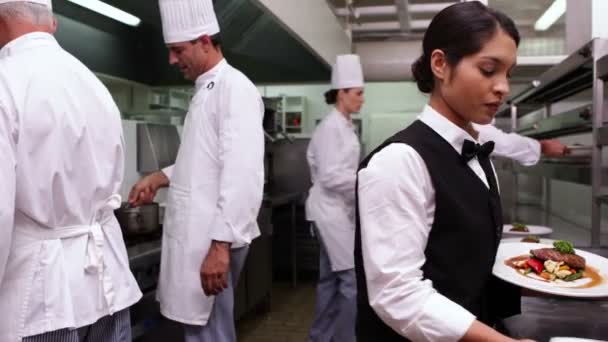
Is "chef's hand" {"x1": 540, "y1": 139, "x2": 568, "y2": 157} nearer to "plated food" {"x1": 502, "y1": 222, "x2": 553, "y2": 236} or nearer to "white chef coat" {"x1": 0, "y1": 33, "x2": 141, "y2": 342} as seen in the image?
"plated food" {"x1": 502, "y1": 222, "x2": 553, "y2": 236}

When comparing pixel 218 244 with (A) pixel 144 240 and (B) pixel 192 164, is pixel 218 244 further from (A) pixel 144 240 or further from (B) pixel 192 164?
(A) pixel 144 240

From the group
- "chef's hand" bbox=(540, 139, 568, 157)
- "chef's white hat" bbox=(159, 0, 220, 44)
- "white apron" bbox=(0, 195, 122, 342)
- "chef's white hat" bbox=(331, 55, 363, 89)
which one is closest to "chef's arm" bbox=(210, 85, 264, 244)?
"chef's white hat" bbox=(159, 0, 220, 44)

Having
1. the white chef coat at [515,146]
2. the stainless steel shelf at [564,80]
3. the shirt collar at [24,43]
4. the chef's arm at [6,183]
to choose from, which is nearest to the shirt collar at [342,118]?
the white chef coat at [515,146]

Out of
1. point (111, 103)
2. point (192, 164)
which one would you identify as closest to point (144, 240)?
point (192, 164)

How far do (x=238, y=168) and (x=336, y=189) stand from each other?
139 centimetres

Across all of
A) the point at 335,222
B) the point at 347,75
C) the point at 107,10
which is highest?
the point at 107,10

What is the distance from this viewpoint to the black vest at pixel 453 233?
87 centimetres

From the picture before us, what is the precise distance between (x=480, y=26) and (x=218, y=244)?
0.98 meters

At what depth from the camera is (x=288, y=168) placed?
4902mm

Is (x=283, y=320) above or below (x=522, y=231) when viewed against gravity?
below

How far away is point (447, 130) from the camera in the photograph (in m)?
0.92

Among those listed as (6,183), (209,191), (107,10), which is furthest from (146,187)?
(107,10)

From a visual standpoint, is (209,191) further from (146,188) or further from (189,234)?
(146,188)

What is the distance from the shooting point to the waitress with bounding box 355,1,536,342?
80 centimetres
